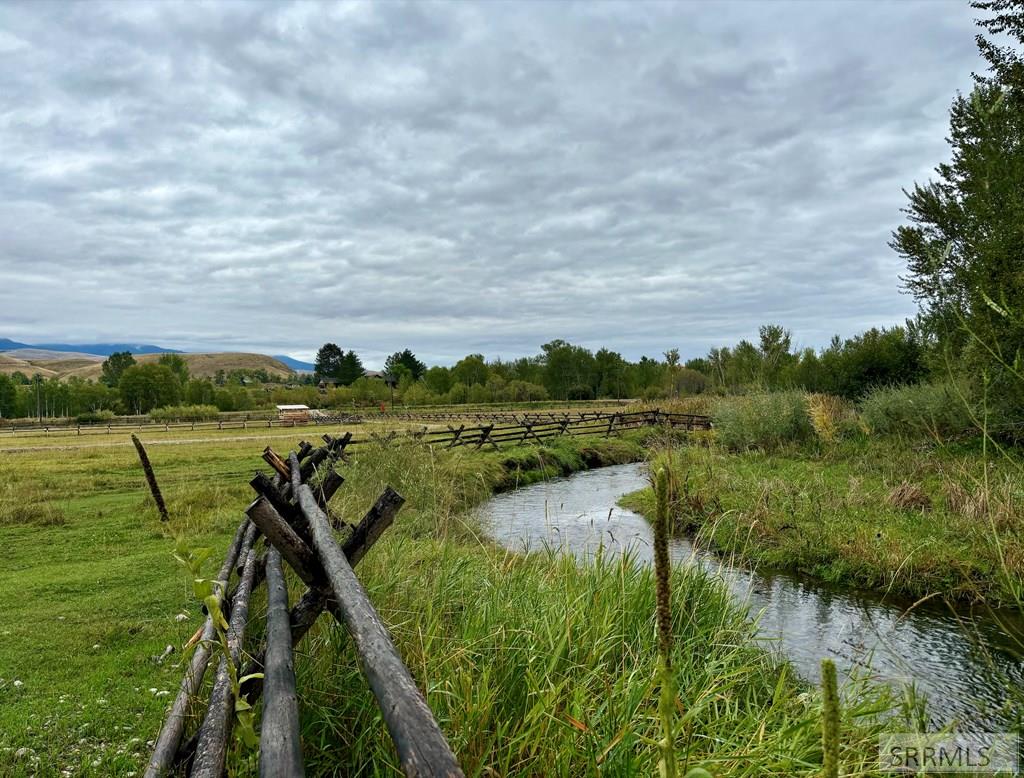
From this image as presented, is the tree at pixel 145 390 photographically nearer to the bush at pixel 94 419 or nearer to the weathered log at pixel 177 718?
the bush at pixel 94 419

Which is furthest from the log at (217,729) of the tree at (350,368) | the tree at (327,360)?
the tree at (327,360)

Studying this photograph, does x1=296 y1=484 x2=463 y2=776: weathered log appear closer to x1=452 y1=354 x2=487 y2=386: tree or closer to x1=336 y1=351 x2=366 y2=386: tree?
x1=452 y1=354 x2=487 y2=386: tree

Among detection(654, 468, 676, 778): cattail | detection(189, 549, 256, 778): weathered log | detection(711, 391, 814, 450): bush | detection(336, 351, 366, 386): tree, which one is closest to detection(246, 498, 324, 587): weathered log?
detection(189, 549, 256, 778): weathered log

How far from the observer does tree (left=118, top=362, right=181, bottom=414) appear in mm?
88750

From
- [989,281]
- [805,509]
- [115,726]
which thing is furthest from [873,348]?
[115,726]

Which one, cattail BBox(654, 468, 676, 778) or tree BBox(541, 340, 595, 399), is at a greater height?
tree BBox(541, 340, 595, 399)

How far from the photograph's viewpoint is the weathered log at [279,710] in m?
1.79

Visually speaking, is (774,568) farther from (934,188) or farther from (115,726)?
(934,188)

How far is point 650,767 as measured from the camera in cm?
247

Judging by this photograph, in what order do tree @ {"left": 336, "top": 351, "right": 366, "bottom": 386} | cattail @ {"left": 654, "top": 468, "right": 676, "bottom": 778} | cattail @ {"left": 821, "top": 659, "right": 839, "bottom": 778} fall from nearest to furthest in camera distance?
cattail @ {"left": 821, "top": 659, "right": 839, "bottom": 778}
cattail @ {"left": 654, "top": 468, "right": 676, "bottom": 778}
tree @ {"left": 336, "top": 351, "right": 366, "bottom": 386}

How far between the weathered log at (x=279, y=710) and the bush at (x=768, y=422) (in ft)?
60.3

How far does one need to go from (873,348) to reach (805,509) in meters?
17.9

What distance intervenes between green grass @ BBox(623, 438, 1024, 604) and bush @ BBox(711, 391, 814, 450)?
11.4ft

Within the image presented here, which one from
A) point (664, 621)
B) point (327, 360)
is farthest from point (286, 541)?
point (327, 360)
